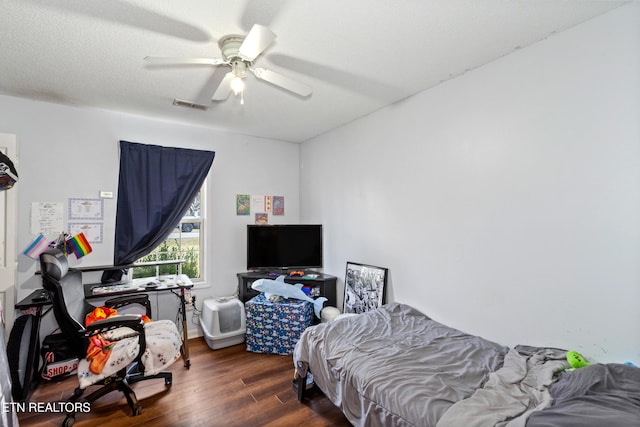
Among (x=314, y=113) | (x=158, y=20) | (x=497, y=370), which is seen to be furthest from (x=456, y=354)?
(x=158, y=20)

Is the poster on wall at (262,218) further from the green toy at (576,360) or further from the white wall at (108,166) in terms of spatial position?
the green toy at (576,360)

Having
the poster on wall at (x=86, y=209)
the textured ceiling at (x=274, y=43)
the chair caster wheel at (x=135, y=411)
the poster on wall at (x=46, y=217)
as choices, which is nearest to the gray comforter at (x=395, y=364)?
the chair caster wheel at (x=135, y=411)

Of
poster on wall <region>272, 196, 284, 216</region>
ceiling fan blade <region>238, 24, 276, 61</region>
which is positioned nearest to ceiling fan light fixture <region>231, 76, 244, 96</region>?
ceiling fan blade <region>238, 24, 276, 61</region>

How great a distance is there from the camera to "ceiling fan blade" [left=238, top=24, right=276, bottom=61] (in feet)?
4.35

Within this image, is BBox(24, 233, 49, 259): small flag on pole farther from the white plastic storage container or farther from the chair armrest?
the white plastic storage container

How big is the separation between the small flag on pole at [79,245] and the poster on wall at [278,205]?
6.65ft

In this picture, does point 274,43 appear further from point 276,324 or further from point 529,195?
point 276,324

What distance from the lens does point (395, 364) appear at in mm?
1780

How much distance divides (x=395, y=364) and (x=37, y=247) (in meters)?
3.14

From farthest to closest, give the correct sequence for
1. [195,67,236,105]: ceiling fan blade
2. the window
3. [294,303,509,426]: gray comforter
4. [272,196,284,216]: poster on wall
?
[272,196,284,216]: poster on wall → the window → [195,67,236,105]: ceiling fan blade → [294,303,509,426]: gray comforter

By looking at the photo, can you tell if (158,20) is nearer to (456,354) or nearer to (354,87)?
(354,87)

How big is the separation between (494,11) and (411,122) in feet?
3.71

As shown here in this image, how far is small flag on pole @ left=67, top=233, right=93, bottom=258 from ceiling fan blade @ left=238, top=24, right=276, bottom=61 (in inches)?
98.5

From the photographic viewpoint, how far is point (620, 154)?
156cm
